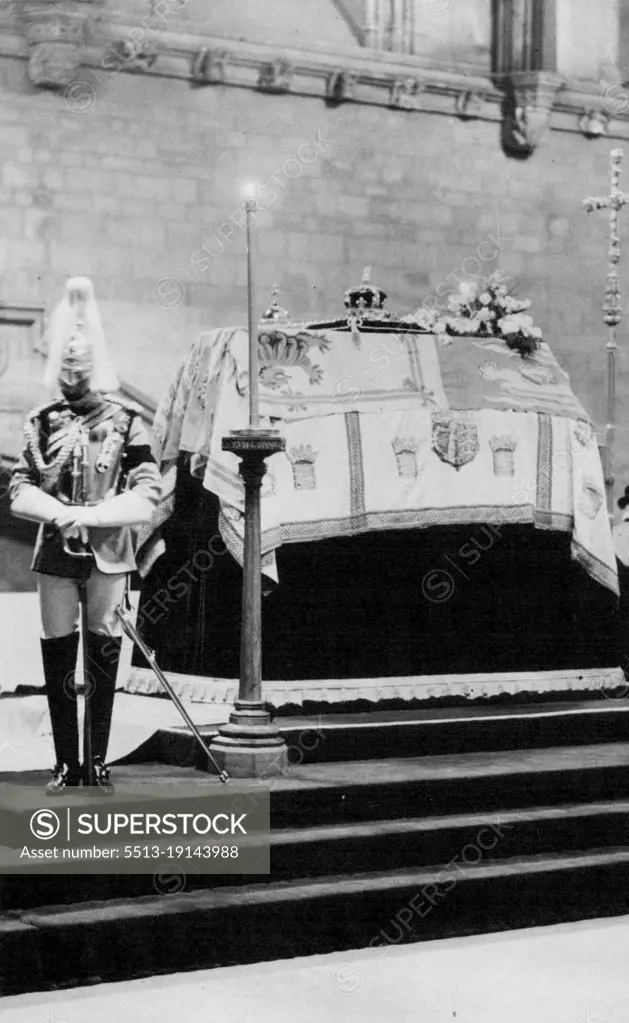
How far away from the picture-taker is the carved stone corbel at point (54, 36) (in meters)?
11.5

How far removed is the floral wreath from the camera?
25.5ft

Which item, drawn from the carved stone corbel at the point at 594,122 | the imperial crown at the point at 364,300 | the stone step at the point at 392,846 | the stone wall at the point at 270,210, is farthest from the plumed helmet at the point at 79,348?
the carved stone corbel at the point at 594,122

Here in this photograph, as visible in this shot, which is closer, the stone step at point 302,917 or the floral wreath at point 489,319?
the stone step at point 302,917

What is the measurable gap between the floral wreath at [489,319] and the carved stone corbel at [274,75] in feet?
16.6

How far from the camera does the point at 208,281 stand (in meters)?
12.2

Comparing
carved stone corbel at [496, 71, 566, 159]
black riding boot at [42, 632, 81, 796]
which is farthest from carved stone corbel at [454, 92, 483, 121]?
black riding boot at [42, 632, 81, 796]

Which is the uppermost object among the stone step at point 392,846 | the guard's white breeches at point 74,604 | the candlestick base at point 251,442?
the candlestick base at point 251,442

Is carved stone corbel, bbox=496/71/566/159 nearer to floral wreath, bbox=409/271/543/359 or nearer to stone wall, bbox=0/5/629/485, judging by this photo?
stone wall, bbox=0/5/629/485

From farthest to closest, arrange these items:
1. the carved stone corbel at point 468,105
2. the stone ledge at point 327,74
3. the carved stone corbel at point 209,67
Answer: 1. the carved stone corbel at point 468,105
2. the carved stone corbel at point 209,67
3. the stone ledge at point 327,74

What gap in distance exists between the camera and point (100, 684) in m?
5.50

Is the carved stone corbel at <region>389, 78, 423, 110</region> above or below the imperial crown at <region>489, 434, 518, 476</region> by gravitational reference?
above

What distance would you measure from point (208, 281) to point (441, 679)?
18.0 ft

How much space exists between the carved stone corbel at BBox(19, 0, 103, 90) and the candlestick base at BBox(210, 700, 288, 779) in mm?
6908

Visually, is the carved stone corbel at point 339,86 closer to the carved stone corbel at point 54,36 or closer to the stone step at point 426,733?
the carved stone corbel at point 54,36
